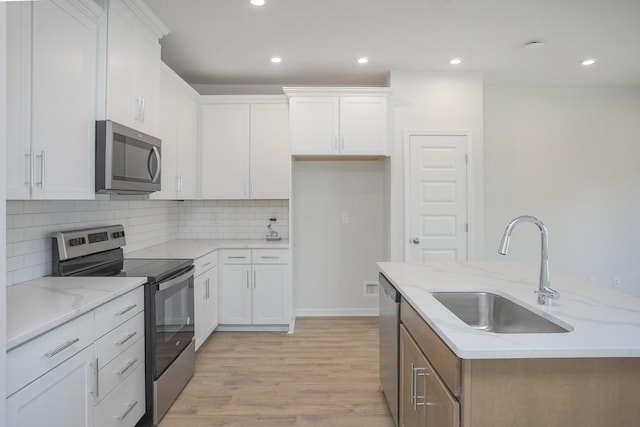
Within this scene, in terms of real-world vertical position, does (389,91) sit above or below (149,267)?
above

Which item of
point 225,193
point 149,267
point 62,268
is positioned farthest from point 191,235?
→ point 62,268

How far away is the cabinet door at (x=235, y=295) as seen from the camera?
371 centimetres

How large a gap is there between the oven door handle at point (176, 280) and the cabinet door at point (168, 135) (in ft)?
2.32

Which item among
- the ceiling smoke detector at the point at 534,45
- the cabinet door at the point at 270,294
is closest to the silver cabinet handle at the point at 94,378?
the cabinet door at the point at 270,294

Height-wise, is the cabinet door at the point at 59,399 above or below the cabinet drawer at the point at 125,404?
above

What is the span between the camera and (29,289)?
1.83 m

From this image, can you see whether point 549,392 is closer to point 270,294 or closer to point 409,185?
point 409,185

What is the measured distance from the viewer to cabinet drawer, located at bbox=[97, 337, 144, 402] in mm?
1692

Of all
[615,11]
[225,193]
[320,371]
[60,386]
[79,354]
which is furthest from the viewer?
[225,193]

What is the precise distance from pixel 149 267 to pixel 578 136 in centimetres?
479

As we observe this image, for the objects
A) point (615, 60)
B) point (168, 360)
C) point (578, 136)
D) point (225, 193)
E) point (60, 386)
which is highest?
point (615, 60)

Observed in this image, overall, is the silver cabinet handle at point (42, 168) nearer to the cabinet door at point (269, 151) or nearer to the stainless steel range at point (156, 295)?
the stainless steel range at point (156, 295)

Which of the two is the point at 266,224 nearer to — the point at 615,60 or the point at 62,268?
the point at 62,268

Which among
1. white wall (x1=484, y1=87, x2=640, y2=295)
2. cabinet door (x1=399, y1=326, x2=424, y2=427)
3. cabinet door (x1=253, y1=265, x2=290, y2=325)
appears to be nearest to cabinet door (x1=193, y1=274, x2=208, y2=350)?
cabinet door (x1=253, y1=265, x2=290, y2=325)
